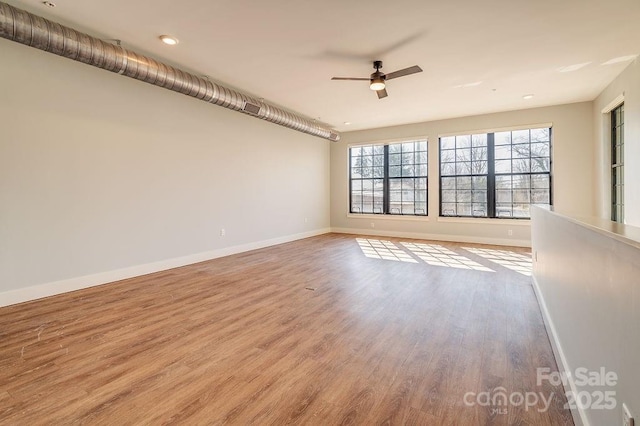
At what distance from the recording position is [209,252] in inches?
211

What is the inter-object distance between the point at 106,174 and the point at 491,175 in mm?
7586

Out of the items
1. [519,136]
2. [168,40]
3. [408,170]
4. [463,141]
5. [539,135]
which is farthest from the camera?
[408,170]

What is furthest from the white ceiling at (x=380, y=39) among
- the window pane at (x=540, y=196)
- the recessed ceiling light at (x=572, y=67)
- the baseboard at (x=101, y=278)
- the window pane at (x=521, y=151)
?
the baseboard at (x=101, y=278)

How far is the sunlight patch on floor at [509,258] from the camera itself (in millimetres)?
4588

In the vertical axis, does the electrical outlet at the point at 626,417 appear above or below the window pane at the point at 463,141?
below

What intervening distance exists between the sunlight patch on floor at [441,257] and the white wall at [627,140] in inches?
84.9

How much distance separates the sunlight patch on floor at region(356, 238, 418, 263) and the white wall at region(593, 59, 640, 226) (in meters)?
3.15

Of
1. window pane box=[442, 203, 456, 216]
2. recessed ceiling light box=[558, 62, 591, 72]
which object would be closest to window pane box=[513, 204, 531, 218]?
window pane box=[442, 203, 456, 216]

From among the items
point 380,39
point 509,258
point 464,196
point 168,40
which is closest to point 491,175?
point 464,196

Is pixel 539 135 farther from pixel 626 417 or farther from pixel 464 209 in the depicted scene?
pixel 626 417

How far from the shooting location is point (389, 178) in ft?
27.1

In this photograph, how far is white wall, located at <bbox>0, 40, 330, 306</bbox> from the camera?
3197mm

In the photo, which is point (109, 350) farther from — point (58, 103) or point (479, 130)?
point (479, 130)

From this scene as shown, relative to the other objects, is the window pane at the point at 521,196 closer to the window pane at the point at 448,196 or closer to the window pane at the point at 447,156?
the window pane at the point at 448,196
